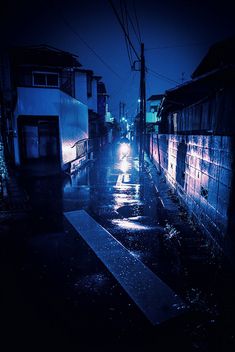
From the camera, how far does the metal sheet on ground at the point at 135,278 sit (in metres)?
3.54

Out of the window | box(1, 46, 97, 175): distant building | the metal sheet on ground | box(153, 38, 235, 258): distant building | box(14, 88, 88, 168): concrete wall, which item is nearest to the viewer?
the metal sheet on ground

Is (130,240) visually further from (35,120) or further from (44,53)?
(44,53)

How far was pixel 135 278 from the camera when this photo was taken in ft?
14.4

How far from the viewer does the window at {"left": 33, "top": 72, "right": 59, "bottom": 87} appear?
20594 millimetres

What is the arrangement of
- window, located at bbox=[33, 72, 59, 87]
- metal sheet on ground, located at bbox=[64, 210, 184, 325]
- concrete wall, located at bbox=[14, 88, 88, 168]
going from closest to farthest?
metal sheet on ground, located at bbox=[64, 210, 184, 325]
concrete wall, located at bbox=[14, 88, 88, 168]
window, located at bbox=[33, 72, 59, 87]

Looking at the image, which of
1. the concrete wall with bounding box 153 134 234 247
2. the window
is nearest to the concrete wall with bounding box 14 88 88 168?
the window

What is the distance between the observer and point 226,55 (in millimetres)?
17391

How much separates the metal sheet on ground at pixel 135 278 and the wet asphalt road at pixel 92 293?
5.1 inches

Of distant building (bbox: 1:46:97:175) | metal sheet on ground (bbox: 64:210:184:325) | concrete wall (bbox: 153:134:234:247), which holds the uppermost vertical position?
distant building (bbox: 1:46:97:175)

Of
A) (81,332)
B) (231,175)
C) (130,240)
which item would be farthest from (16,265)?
(231,175)

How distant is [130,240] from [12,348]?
3.60m

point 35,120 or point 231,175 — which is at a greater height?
point 35,120

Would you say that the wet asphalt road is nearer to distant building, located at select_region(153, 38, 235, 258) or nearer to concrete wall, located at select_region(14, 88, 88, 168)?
distant building, located at select_region(153, 38, 235, 258)

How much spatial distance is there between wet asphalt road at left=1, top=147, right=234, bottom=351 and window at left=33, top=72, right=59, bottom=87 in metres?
17.0
